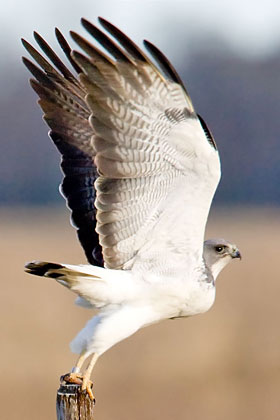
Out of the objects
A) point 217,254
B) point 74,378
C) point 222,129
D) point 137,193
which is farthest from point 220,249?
point 222,129

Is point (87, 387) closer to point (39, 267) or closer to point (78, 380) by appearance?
point (78, 380)

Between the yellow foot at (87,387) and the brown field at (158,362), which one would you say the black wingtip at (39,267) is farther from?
the brown field at (158,362)

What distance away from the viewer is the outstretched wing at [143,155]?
5.83m

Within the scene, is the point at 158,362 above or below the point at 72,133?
below

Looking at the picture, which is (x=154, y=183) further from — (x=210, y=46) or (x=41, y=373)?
(x=210, y=46)

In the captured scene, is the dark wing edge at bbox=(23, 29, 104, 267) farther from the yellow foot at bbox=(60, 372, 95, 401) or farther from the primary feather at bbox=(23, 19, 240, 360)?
the yellow foot at bbox=(60, 372, 95, 401)

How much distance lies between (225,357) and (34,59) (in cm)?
564

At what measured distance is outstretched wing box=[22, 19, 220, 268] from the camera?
5.83 meters

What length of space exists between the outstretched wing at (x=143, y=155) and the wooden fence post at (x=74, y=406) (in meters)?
1.05

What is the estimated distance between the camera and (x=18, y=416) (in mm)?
10750

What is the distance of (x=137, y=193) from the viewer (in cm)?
628

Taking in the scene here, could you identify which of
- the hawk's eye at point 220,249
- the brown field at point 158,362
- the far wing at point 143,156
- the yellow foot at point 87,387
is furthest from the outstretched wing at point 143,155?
the brown field at point 158,362

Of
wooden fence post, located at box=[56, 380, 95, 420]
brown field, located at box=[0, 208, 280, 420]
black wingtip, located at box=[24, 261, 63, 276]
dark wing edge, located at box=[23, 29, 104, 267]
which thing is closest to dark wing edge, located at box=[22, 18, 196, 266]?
dark wing edge, located at box=[23, 29, 104, 267]

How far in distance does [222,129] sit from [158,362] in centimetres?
4051
